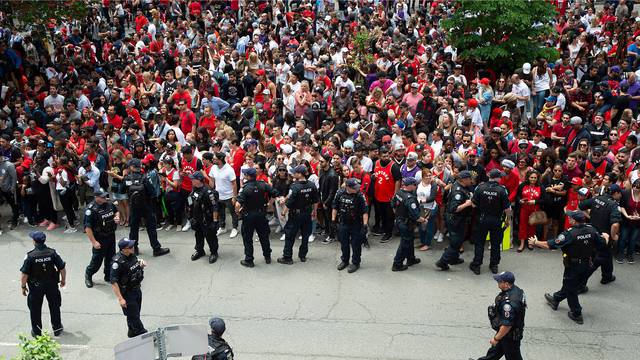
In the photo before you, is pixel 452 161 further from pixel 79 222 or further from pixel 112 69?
pixel 112 69

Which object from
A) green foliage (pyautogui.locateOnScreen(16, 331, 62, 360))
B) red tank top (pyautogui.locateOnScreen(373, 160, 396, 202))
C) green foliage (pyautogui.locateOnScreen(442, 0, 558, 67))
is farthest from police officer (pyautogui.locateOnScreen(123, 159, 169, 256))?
green foliage (pyautogui.locateOnScreen(442, 0, 558, 67))

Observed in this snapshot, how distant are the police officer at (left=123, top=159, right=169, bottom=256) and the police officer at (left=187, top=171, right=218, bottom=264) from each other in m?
0.79

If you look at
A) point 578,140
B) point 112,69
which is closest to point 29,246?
point 112,69

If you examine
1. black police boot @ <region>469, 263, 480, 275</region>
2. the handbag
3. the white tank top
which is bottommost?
black police boot @ <region>469, 263, 480, 275</region>

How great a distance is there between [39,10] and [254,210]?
979 centimetres

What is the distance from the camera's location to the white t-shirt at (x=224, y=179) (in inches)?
479

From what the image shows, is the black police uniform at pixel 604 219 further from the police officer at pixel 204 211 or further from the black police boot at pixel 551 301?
the police officer at pixel 204 211

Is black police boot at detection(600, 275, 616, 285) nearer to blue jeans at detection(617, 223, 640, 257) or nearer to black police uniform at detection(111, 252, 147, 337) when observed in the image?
blue jeans at detection(617, 223, 640, 257)

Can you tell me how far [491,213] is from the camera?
412 inches

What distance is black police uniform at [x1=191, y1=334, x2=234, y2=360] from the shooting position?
6.93 metres

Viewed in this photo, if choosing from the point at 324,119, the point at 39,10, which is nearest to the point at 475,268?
the point at 324,119

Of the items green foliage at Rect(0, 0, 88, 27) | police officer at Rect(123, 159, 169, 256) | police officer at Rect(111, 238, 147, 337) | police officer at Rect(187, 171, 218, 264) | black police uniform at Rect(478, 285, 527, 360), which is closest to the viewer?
black police uniform at Rect(478, 285, 527, 360)

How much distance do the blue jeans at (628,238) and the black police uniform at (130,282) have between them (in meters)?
7.36

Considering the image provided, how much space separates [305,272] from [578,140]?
5.54 meters
